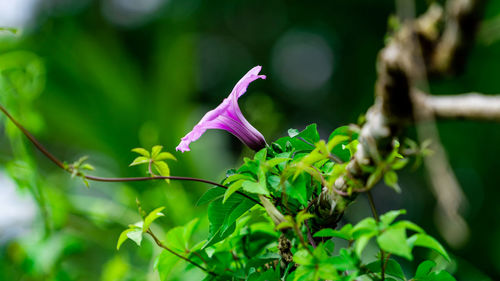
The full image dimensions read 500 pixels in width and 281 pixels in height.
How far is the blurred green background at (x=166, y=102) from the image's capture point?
108 cm

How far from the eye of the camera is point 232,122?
546mm

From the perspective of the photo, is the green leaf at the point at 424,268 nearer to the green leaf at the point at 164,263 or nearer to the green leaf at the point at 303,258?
the green leaf at the point at 303,258

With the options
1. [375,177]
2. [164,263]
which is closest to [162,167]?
[164,263]

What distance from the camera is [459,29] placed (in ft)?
1.85

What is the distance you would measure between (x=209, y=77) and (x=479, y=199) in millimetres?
2762

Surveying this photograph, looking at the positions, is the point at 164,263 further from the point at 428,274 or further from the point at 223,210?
the point at 428,274

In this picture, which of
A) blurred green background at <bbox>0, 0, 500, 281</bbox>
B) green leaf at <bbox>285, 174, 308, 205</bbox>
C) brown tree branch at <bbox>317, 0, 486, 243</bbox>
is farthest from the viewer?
blurred green background at <bbox>0, 0, 500, 281</bbox>

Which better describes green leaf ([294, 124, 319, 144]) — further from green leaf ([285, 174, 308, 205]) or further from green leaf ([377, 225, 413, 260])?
green leaf ([377, 225, 413, 260])

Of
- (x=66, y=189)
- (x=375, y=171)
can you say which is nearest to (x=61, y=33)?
(x=66, y=189)

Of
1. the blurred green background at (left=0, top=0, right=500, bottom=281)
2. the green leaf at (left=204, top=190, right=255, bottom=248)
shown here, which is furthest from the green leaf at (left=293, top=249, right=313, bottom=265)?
the blurred green background at (left=0, top=0, right=500, bottom=281)

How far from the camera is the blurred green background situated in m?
1.08

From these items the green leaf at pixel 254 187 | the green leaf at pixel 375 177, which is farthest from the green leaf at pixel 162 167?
the green leaf at pixel 375 177

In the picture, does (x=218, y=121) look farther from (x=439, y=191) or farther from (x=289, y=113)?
(x=289, y=113)

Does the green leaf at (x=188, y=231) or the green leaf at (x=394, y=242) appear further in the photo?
the green leaf at (x=188, y=231)
